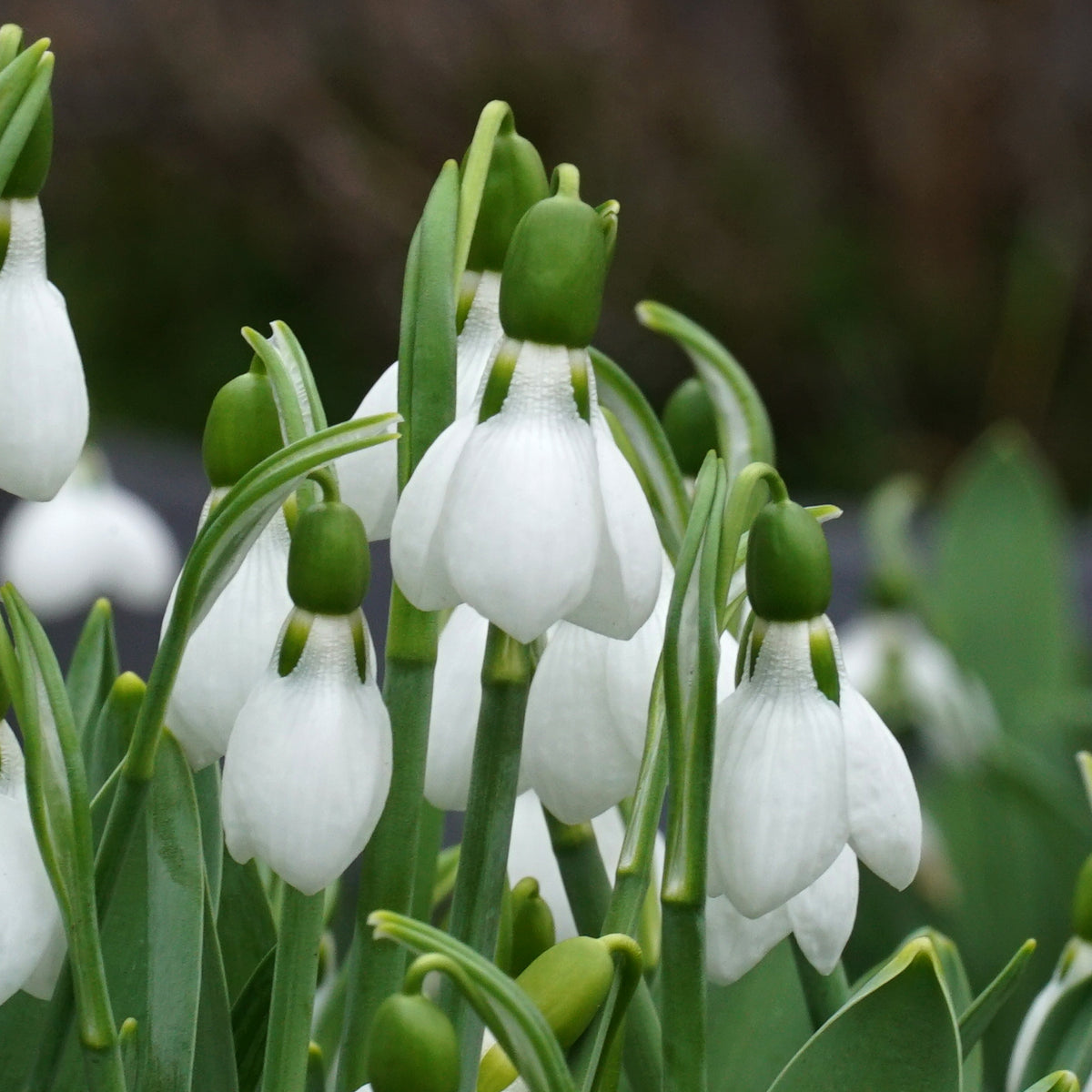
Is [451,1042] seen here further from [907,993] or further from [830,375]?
[830,375]

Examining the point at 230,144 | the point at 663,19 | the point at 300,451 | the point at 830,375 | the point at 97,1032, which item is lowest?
the point at 97,1032

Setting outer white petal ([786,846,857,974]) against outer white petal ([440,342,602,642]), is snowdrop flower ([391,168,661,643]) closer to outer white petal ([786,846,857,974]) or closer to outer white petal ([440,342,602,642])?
outer white petal ([440,342,602,642])

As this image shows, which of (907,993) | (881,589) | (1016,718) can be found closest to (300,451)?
(907,993)

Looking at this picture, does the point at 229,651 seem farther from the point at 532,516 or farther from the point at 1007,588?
the point at 1007,588

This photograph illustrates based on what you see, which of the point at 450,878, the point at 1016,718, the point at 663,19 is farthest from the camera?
the point at 663,19

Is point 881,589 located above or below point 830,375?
below

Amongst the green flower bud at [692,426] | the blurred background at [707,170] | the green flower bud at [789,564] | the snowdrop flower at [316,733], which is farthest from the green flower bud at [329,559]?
the blurred background at [707,170]
